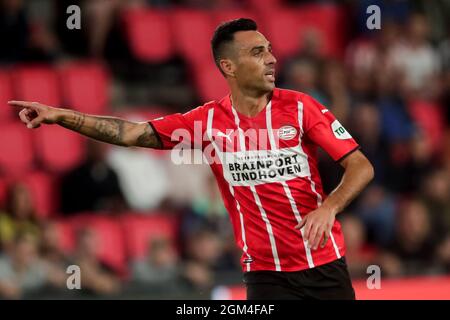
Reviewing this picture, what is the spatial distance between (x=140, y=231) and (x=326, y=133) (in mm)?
4536

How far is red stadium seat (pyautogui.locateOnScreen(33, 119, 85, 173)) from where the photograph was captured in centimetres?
1058

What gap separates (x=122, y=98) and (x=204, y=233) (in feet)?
7.87

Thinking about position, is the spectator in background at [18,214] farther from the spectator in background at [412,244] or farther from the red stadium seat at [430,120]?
the red stadium seat at [430,120]

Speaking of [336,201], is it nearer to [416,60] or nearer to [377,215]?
[377,215]

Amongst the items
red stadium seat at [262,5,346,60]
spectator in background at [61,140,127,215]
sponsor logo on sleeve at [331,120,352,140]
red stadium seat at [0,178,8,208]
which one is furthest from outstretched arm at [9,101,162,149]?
red stadium seat at [262,5,346,60]

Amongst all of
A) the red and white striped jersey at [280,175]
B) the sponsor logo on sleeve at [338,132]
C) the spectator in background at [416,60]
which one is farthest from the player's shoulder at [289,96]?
the spectator in background at [416,60]

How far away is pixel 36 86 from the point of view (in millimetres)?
10938

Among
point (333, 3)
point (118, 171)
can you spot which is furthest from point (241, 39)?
point (333, 3)

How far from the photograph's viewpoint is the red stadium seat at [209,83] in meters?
11.7

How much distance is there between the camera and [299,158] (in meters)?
6.01

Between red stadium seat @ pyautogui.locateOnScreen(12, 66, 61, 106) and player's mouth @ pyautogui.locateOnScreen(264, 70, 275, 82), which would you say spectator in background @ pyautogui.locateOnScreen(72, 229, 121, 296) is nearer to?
red stadium seat @ pyautogui.locateOnScreen(12, 66, 61, 106)
